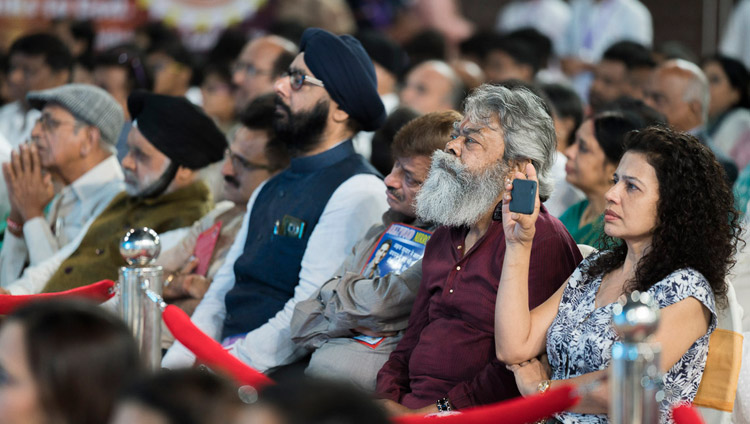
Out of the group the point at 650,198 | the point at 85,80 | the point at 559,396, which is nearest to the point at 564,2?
the point at 85,80

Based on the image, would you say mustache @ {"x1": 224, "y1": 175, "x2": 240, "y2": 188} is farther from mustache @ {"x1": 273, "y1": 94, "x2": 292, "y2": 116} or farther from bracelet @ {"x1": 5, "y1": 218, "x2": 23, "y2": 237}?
bracelet @ {"x1": 5, "y1": 218, "x2": 23, "y2": 237}

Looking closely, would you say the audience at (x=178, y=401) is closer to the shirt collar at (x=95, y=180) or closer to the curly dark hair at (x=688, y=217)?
the curly dark hair at (x=688, y=217)

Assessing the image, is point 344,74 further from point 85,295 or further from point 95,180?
point 95,180

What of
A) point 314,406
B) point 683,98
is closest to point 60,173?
point 683,98

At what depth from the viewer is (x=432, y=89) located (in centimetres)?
704

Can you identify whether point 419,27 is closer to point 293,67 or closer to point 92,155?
point 92,155

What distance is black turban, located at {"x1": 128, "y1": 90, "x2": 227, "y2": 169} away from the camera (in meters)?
4.92

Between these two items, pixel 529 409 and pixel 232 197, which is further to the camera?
pixel 232 197

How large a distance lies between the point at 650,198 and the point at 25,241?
A: 139 inches

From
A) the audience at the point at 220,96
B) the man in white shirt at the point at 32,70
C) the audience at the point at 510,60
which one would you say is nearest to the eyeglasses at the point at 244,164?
the audience at the point at 220,96

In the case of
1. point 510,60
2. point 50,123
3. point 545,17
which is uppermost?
point 50,123

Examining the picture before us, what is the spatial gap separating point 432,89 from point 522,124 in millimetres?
3792

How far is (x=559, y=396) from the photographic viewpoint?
230 centimetres

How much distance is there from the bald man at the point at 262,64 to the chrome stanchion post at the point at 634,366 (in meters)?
4.62
